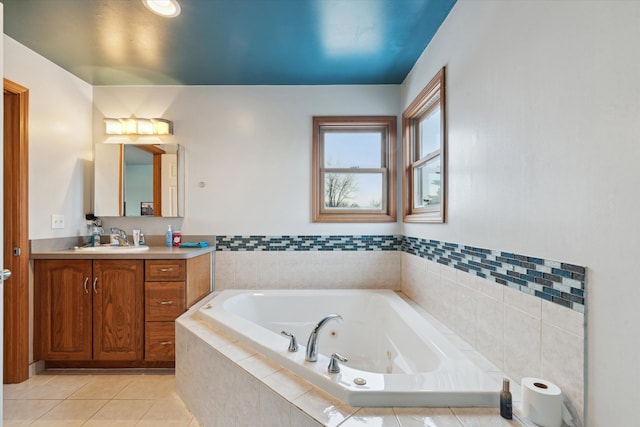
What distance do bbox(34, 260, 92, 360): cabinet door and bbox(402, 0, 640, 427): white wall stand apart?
8.76 feet

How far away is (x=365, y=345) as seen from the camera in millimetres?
2344

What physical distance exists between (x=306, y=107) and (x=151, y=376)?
249cm

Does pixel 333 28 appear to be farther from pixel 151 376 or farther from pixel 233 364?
pixel 151 376

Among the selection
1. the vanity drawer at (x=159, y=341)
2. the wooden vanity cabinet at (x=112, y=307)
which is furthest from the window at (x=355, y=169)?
the vanity drawer at (x=159, y=341)

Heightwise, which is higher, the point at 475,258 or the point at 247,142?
the point at 247,142

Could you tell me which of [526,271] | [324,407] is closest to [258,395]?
[324,407]

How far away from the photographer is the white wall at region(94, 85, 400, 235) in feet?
9.42

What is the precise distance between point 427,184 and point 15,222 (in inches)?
A: 116

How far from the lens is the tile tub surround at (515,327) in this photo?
39.4 inches

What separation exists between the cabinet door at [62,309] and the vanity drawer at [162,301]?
17.0 inches

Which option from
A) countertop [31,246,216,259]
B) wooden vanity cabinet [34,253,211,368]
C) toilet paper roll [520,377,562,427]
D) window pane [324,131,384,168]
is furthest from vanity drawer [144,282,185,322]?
toilet paper roll [520,377,562,427]

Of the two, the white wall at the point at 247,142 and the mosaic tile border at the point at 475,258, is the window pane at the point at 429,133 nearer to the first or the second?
the white wall at the point at 247,142

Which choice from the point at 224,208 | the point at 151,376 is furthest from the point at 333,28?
the point at 151,376

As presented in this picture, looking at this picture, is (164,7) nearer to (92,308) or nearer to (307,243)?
(307,243)
